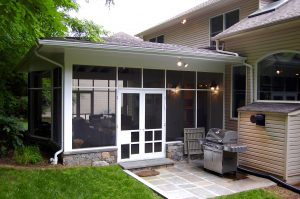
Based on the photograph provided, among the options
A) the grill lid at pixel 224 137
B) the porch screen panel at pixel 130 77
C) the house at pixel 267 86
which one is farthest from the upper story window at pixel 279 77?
the porch screen panel at pixel 130 77

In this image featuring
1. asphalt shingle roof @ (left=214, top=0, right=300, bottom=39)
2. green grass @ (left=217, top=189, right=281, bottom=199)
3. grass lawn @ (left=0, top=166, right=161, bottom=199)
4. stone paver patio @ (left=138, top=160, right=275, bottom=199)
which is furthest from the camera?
asphalt shingle roof @ (left=214, top=0, right=300, bottom=39)

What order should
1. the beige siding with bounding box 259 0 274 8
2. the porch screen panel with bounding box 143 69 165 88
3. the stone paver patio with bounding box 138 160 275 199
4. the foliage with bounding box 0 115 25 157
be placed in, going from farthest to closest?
the beige siding with bounding box 259 0 274 8
the foliage with bounding box 0 115 25 157
the porch screen panel with bounding box 143 69 165 88
the stone paver patio with bounding box 138 160 275 199

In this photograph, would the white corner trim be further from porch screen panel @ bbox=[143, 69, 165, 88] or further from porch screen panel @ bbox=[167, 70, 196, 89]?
porch screen panel @ bbox=[167, 70, 196, 89]

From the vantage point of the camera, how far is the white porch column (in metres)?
7.30

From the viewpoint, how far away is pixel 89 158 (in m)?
7.55

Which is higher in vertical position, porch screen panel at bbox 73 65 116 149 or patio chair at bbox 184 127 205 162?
porch screen panel at bbox 73 65 116 149

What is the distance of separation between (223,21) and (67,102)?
7.36 metres

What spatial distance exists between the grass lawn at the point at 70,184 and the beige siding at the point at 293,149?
10.7ft

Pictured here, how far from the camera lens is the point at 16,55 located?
1286 cm

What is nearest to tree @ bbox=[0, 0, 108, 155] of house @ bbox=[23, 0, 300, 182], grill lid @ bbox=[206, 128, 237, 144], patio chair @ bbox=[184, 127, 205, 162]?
house @ bbox=[23, 0, 300, 182]

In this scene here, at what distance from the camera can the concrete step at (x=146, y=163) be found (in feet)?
24.8

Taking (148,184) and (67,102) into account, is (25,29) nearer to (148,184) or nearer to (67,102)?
(67,102)

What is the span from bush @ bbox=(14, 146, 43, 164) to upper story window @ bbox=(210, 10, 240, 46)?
26.5 feet

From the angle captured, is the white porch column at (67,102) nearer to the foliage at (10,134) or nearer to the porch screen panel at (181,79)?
the foliage at (10,134)
